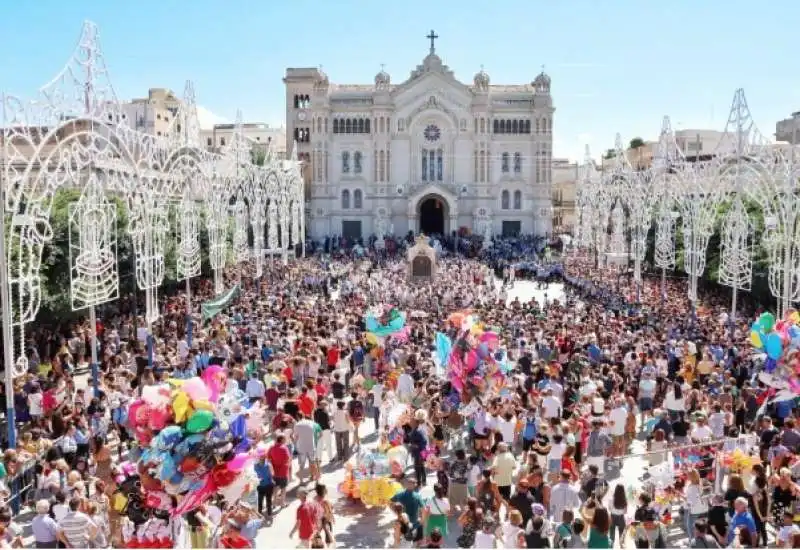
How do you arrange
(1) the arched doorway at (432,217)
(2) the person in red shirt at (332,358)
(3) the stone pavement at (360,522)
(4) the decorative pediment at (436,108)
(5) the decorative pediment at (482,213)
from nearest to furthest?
(3) the stone pavement at (360,522) < (2) the person in red shirt at (332,358) < (4) the decorative pediment at (436,108) < (5) the decorative pediment at (482,213) < (1) the arched doorway at (432,217)

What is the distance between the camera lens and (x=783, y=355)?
13.1 meters

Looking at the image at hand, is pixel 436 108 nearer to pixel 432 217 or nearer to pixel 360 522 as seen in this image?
pixel 432 217

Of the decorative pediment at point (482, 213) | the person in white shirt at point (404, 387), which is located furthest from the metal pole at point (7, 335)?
the decorative pediment at point (482, 213)

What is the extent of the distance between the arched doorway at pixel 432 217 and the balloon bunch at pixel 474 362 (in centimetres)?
5308

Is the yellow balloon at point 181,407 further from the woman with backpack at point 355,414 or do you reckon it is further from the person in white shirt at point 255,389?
the person in white shirt at point 255,389

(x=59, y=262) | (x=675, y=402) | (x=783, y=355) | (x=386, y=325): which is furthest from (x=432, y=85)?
(x=783, y=355)

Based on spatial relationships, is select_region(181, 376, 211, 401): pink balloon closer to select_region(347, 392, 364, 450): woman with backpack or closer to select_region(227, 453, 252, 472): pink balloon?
select_region(227, 453, 252, 472): pink balloon

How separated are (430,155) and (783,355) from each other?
54314 mm

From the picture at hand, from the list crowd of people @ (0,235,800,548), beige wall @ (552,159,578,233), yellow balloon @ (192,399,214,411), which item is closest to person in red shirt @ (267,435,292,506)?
crowd of people @ (0,235,800,548)

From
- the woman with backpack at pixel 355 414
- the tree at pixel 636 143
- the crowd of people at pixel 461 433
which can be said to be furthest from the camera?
the tree at pixel 636 143

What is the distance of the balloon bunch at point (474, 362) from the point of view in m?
13.8

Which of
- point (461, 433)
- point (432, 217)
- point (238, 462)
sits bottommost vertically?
point (461, 433)

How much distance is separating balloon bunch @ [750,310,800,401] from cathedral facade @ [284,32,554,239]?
168 feet

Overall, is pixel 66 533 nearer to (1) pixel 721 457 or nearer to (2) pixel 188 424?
(2) pixel 188 424
